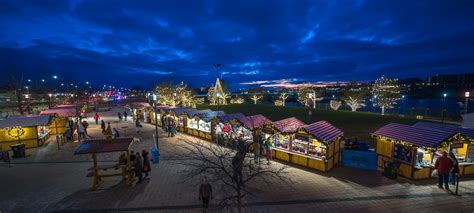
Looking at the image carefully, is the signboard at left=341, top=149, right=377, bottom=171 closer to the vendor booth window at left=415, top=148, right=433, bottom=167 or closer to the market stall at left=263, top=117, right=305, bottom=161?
the vendor booth window at left=415, top=148, right=433, bottom=167

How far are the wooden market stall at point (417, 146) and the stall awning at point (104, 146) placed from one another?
1445 cm

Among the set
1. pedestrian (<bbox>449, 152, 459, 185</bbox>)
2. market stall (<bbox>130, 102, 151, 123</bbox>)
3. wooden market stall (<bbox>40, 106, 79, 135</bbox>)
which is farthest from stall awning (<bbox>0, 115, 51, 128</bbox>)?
pedestrian (<bbox>449, 152, 459, 185</bbox>)

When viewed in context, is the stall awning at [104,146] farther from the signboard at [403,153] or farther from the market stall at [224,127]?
the signboard at [403,153]

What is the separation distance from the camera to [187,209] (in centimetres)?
940

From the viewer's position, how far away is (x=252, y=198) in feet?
33.6

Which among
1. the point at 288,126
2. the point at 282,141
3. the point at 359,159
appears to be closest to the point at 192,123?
the point at 282,141

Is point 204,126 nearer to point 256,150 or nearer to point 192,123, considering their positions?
point 192,123

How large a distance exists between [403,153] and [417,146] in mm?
1012

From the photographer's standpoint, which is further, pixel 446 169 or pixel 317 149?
pixel 317 149

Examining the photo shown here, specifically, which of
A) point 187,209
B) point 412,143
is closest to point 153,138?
point 187,209

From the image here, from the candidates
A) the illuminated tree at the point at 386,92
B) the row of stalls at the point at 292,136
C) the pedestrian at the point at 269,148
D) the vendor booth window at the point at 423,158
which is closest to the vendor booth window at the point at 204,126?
the row of stalls at the point at 292,136

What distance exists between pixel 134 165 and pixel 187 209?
4485mm

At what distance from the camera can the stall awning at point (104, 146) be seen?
11141 millimetres

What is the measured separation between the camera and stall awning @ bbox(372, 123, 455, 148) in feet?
37.4
